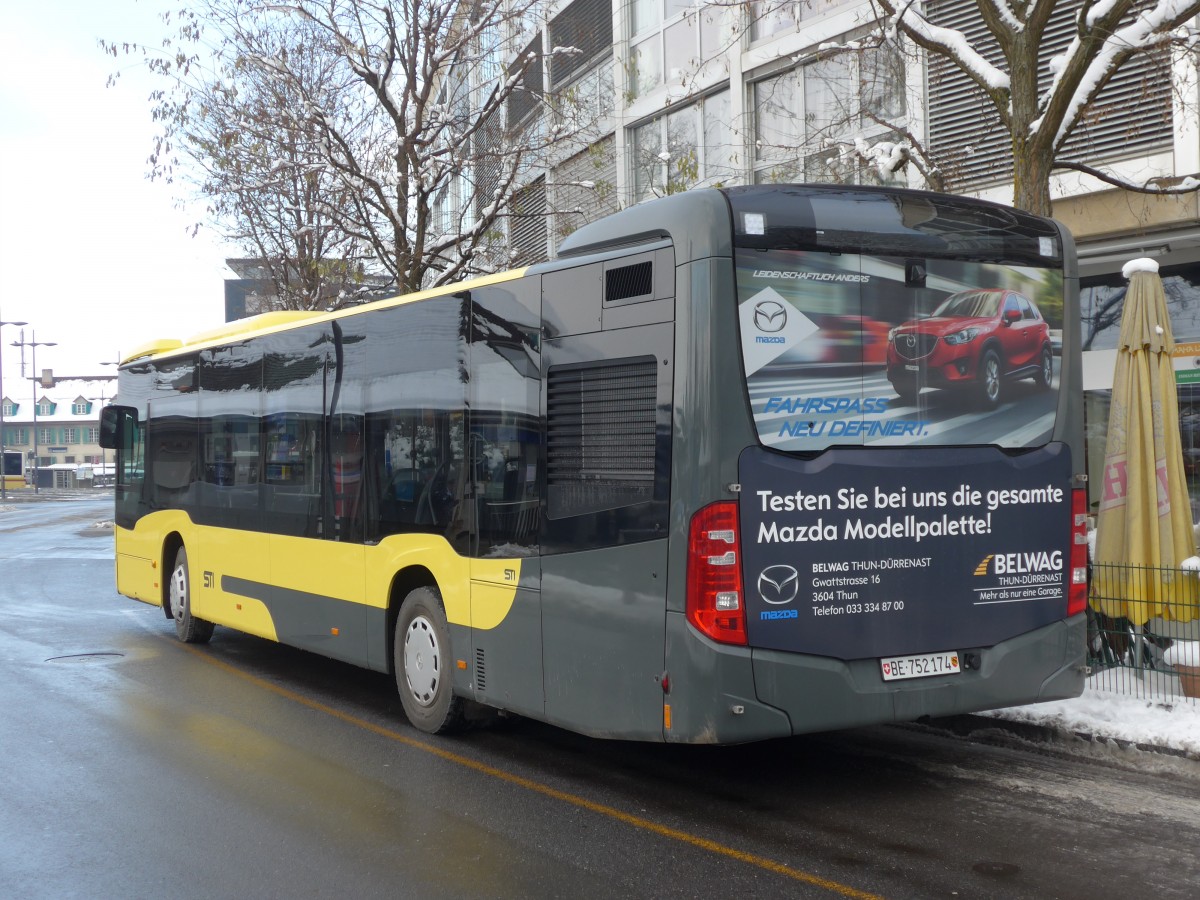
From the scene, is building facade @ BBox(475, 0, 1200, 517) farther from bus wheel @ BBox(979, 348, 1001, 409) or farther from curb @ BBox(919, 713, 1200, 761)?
curb @ BBox(919, 713, 1200, 761)

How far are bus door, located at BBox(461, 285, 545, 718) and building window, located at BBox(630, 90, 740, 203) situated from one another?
10.7 meters

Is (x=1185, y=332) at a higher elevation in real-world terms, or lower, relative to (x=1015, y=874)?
higher

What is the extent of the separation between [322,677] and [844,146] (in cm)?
768

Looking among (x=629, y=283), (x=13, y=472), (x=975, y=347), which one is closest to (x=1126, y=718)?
(x=975, y=347)

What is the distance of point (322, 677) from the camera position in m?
10.7

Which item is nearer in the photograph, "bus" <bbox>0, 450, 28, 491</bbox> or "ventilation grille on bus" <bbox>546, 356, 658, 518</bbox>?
"ventilation grille on bus" <bbox>546, 356, 658, 518</bbox>

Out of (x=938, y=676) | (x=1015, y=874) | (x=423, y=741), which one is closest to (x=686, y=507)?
(x=938, y=676)

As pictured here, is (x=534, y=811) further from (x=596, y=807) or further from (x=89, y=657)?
(x=89, y=657)

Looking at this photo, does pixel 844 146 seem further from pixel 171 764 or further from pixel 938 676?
pixel 171 764

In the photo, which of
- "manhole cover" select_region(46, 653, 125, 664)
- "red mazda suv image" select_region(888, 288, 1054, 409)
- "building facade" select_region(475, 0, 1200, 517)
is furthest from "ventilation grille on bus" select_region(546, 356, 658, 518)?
"manhole cover" select_region(46, 653, 125, 664)

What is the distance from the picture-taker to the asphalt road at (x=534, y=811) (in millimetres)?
5262

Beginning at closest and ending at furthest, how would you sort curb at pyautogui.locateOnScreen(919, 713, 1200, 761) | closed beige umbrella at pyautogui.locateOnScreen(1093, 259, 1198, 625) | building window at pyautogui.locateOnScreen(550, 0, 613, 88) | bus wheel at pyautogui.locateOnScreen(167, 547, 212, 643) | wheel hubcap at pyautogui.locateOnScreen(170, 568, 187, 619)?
curb at pyautogui.locateOnScreen(919, 713, 1200, 761) < closed beige umbrella at pyautogui.locateOnScreen(1093, 259, 1198, 625) < bus wheel at pyautogui.locateOnScreen(167, 547, 212, 643) < wheel hubcap at pyautogui.locateOnScreen(170, 568, 187, 619) < building window at pyautogui.locateOnScreen(550, 0, 613, 88)

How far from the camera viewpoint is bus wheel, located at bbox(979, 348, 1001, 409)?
6.59 m

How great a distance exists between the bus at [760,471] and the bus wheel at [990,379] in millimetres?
12
